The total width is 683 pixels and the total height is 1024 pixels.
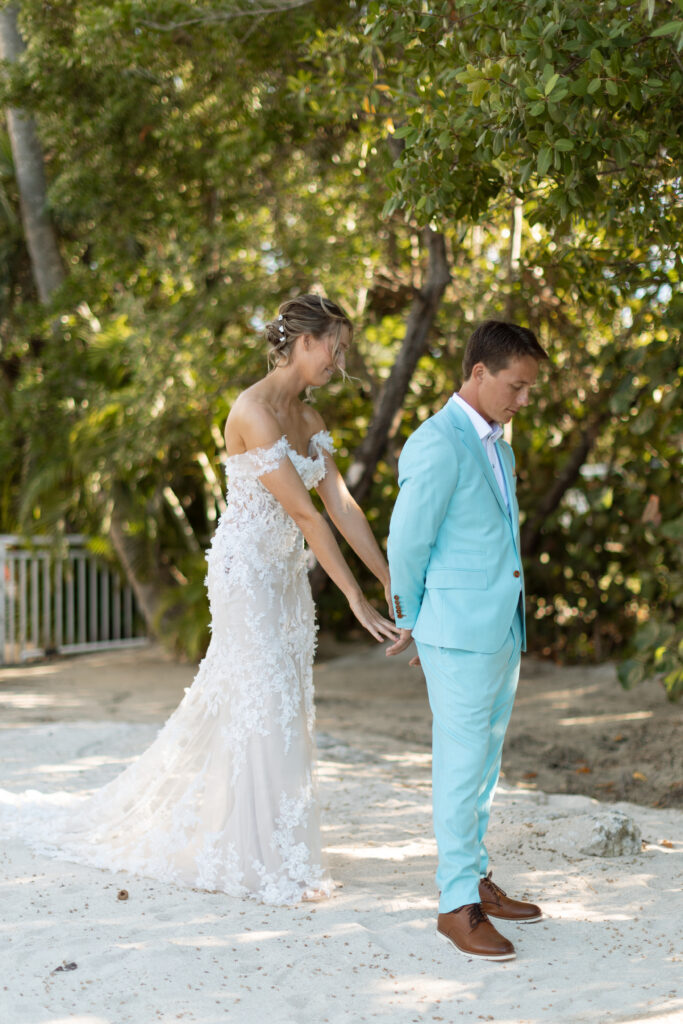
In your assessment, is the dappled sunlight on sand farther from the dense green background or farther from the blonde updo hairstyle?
the dense green background

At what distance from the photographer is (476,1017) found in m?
2.74

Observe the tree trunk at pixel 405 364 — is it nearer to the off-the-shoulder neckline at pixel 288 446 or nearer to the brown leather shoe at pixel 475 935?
the off-the-shoulder neckline at pixel 288 446

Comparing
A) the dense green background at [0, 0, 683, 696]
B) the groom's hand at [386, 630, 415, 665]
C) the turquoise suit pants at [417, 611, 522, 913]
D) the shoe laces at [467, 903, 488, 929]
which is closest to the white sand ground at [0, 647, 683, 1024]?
the shoe laces at [467, 903, 488, 929]

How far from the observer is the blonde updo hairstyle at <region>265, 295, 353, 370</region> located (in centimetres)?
363

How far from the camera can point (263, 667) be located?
379 cm

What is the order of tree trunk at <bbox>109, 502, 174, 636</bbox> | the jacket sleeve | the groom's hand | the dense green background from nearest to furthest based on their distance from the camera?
the jacket sleeve → the groom's hand → the dense green background → tree trunk at <bbox>109, 502, 174, 636</bbox>

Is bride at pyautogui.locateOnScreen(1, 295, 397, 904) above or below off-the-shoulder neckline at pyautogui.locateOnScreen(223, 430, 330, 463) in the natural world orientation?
below

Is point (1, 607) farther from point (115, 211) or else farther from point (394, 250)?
point (394, 250)

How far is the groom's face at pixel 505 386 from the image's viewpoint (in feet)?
10.3

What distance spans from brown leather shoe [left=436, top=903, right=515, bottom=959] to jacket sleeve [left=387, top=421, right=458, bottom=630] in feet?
3.38

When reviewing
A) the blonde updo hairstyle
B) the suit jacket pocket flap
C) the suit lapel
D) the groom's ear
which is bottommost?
the suit jacket pocket flap

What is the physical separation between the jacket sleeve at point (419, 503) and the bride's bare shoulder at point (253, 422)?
0.68 m

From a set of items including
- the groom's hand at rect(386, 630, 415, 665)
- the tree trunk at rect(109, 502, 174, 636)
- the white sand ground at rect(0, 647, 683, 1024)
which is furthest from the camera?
the tree trunk at rect(109, 502, 174, 636)

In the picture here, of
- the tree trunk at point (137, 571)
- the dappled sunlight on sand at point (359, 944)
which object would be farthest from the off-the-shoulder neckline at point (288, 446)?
the tree trunk at point (137, 571)
